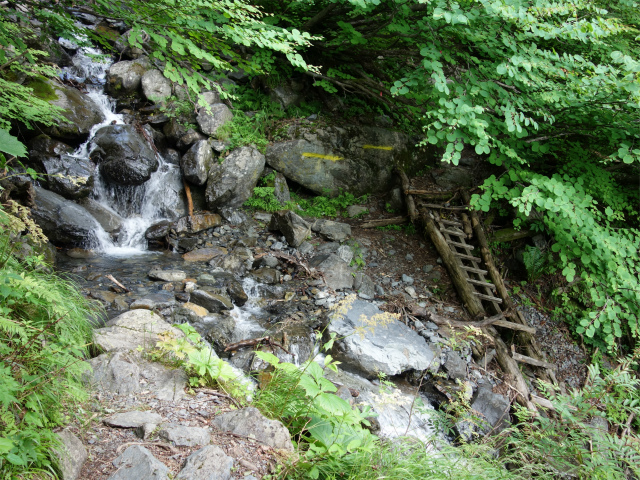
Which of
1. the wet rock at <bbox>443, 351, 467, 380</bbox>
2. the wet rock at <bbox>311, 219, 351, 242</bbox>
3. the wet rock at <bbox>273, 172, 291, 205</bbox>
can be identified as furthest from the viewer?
the wet rock at <bbox>273, 172, 291, 205</bbox>

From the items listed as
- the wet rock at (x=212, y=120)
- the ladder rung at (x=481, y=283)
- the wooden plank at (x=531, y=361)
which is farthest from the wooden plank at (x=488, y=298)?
the wet rock at (x=212, y=120)

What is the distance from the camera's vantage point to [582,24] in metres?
4.10

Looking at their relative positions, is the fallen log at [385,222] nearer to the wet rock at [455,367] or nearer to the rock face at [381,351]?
the rock face at [381,351]

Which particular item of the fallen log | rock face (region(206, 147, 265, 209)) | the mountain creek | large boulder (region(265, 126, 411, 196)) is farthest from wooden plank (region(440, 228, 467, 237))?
rock face (region(206, 147, 265, 209))

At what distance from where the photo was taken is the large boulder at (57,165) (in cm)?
678

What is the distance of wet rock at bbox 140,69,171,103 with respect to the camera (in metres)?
8.63

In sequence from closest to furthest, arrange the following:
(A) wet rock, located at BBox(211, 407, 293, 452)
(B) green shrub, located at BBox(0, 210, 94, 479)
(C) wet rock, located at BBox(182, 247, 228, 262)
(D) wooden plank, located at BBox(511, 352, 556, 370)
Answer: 1. (B) green shrub, located at BBox(0, 210, 94, 479)
2. (A) wet rock, located at BBox(211, 407, 293, 452)
3. (D) wooden plank, located at BBox(511, 352, 556, 370)
4. (C) wet rock, located at BBox(182, 247, 228, 262)

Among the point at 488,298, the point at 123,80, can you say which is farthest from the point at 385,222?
the point at 123,80

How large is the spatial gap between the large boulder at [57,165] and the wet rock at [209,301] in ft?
11.0

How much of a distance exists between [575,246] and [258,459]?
5967mm

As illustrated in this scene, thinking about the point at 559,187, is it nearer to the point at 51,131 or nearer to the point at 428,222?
the point at 428,222

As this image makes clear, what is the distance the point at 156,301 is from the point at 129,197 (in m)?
3.32

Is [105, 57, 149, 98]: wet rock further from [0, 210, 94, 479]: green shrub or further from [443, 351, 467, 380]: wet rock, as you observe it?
[443, 351, 467, 380]: wet rock

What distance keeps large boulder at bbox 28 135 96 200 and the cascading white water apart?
0.95 feet
